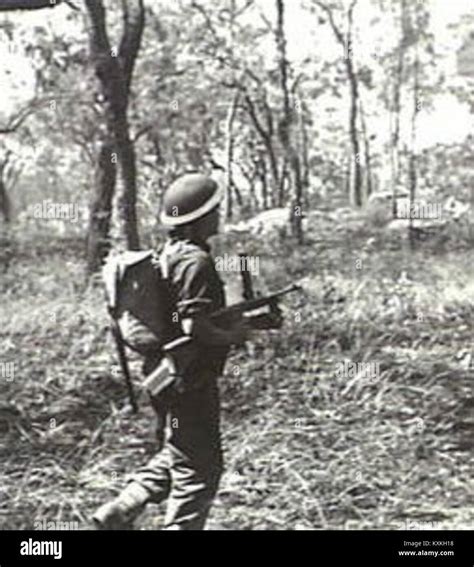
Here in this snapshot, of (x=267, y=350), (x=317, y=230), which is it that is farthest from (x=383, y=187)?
(x=267, y=350)

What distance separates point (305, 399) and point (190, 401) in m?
0.34

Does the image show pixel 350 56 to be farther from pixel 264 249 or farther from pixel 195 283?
pixel 195 283

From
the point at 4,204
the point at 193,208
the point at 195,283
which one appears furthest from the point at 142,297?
the point at 4,204

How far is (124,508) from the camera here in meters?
2.60

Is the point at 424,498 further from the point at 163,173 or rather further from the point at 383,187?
the point at 163,173

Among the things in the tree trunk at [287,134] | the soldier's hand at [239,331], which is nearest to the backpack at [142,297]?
the soldier's hand at [239,331]

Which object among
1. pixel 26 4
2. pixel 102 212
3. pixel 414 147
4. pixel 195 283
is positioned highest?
pixel 26 4

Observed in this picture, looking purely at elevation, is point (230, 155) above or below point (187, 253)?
above

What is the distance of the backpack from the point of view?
2.52m

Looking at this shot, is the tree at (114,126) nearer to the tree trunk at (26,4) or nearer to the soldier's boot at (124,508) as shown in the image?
the tree trunk at (26,4)

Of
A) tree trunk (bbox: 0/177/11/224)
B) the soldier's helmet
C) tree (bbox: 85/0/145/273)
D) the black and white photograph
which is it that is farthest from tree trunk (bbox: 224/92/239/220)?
tree trunk (bbox: 0/177/11/224)

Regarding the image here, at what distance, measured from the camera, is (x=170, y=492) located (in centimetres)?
263
